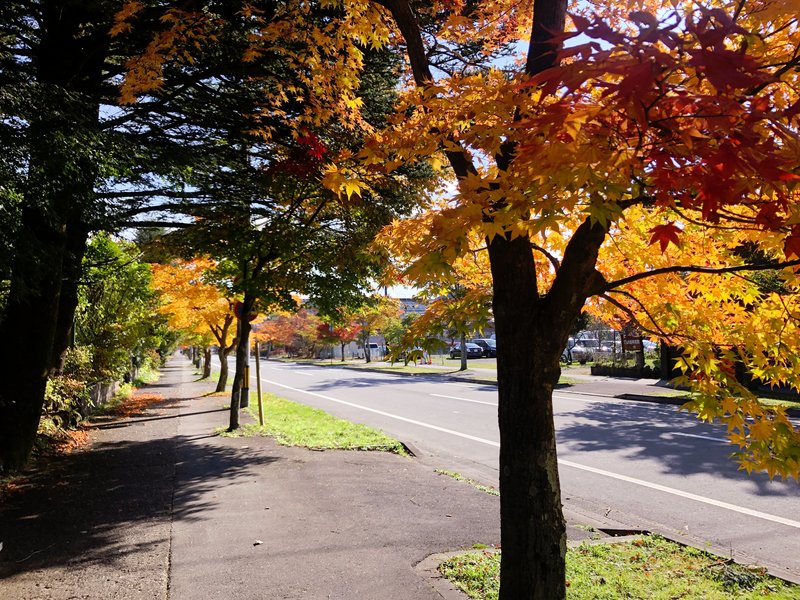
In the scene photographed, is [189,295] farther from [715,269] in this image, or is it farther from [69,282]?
[715,269]

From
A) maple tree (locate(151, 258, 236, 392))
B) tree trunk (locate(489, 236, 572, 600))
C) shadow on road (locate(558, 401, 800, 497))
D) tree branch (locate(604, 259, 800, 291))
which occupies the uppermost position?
maple tree (locate(151, 258, 236, 392))

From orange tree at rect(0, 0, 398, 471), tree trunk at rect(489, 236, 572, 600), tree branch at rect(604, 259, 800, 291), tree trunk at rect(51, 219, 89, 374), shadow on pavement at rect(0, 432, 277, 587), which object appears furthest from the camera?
tree trunk at rect(51, 219, 89, 374)

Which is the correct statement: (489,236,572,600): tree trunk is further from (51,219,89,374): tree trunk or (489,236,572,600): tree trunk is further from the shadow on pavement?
(51,219,89,374): tree trunk

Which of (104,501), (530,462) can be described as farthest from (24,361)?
(530,462)

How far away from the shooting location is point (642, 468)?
25.3 feet

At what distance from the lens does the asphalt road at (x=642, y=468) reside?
5184mm

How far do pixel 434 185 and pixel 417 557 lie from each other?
4473 mm

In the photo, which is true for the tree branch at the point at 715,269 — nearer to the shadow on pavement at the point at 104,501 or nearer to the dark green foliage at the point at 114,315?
the shadow on pavement at the point at 104,501

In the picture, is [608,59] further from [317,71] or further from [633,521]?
[633,521]

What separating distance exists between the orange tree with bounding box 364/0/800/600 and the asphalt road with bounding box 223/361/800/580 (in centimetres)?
233

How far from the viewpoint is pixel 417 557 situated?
167 inches

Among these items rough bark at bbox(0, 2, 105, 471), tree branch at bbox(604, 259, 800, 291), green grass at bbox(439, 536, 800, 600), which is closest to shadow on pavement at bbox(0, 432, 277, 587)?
rough bark at bbox(0, 2, 105, 471)

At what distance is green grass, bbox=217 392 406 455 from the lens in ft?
29.0

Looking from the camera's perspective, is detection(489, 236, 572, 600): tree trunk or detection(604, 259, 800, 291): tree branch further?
detection(489, 236, 572, 600): tree trunk
